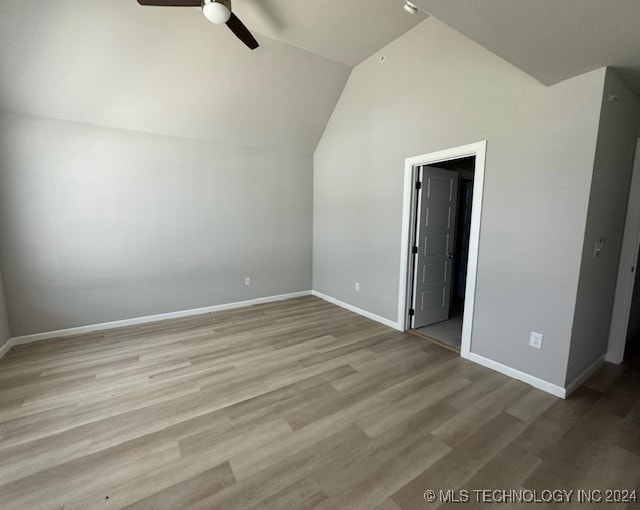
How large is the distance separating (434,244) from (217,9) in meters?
3.12

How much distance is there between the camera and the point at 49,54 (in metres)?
2.47

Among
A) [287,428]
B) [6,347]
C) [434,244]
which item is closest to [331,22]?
[434,244]

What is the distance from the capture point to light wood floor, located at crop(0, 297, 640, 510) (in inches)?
55.5

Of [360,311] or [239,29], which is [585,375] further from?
[239,29]

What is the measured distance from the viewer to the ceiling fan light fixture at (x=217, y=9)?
1.94m

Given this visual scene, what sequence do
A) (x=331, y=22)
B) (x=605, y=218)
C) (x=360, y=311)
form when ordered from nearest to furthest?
(x=605, y=218) < (x=331, y=22) < (x=360, y=311)

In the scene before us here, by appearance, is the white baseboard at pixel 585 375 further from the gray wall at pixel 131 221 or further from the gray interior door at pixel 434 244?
the gray wall at pixel 131 221

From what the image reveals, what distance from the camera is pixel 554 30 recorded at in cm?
148

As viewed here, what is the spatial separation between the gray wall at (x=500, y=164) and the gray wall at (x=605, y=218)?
111mm

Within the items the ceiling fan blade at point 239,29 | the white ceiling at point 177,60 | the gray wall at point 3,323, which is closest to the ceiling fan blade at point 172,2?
the ceiling fan blade at point 239,29

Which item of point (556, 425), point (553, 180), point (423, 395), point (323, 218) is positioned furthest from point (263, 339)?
point (553, 180)

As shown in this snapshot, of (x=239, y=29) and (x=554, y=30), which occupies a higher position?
(x=239, y=29)

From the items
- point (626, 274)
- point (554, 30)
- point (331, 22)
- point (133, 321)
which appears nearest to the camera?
point (554, 30)

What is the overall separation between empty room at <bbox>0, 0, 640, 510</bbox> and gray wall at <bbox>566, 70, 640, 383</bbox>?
0.13ft
